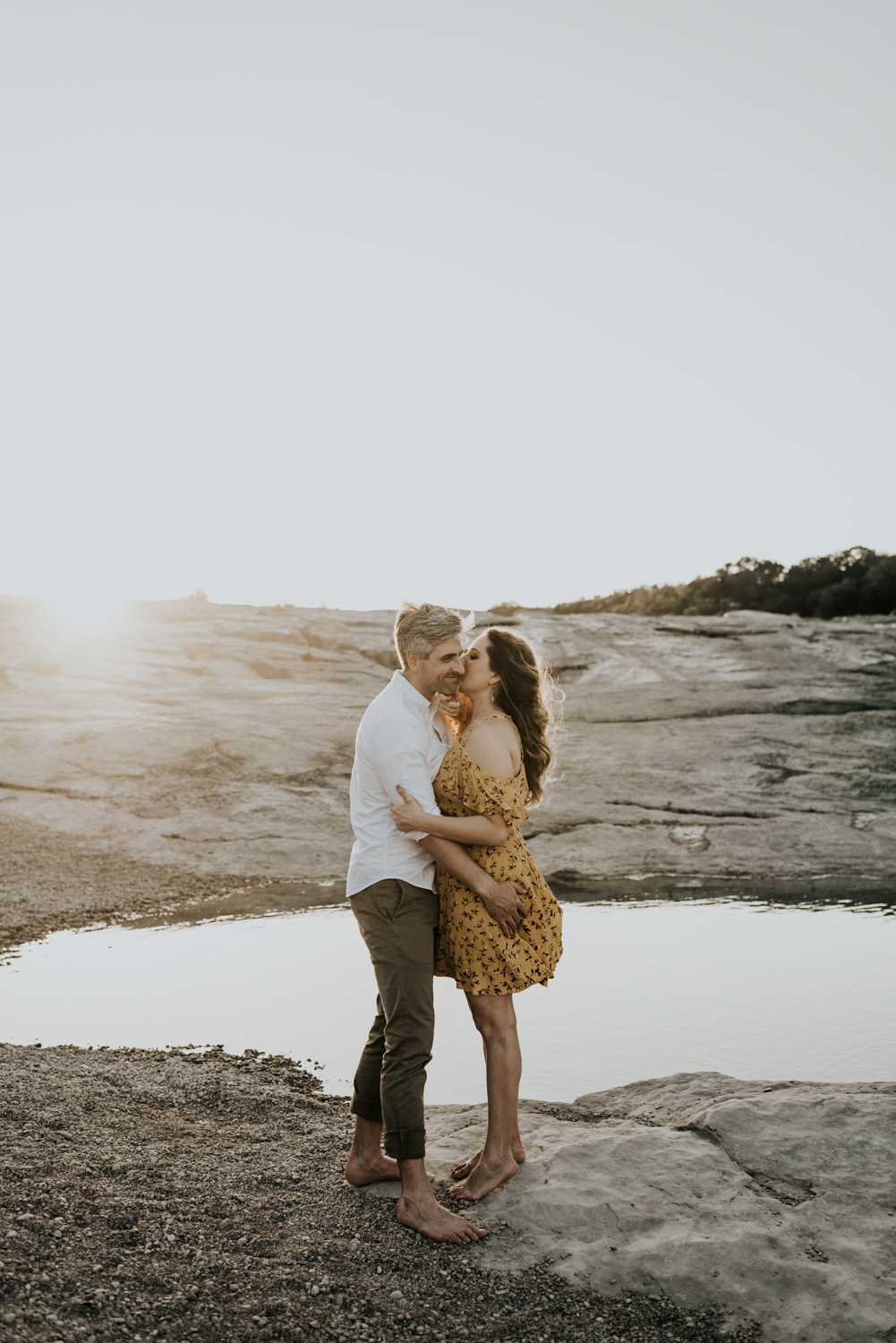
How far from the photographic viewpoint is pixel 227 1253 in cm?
316

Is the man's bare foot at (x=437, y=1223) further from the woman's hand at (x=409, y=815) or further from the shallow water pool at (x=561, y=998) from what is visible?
the shallow water pool at (x=561, y=998)

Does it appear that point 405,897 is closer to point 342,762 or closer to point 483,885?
point 483,885

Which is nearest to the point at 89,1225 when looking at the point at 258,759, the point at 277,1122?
the point at 277,1122

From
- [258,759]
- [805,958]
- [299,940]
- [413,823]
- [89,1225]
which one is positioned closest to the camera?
[89,1225]

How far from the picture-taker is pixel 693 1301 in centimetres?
299

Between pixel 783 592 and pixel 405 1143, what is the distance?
127 ft

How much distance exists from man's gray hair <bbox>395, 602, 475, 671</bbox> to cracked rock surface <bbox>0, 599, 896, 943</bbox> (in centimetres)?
599

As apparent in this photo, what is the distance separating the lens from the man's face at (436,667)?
12.2ft

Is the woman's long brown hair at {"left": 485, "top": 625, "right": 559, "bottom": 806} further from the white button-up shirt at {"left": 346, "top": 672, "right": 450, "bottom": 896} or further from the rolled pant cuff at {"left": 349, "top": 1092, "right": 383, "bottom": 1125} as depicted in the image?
the rolled pant cuff at {"left": 349, "top": 1092, "right": 383, "bottom": 1125}

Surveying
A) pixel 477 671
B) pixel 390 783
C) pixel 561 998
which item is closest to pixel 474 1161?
pixel 390 783

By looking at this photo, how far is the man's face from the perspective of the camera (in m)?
3.71

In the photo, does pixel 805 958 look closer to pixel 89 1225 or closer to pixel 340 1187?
pixel 340 1187

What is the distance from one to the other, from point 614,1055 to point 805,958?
8.84 feet

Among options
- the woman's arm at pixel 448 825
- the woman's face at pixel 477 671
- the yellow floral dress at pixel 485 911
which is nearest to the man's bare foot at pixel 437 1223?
the yellow floral dress at pixel 485 911
